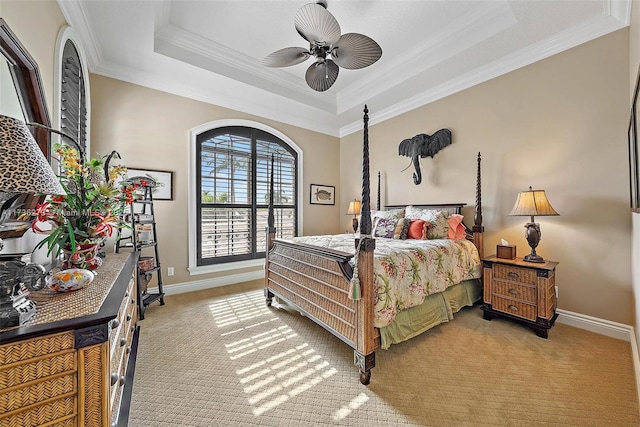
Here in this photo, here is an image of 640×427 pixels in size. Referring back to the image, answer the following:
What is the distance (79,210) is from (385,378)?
2086mm

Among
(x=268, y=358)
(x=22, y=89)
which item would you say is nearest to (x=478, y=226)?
(x=268, y=358)

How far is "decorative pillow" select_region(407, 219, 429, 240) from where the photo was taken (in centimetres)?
294

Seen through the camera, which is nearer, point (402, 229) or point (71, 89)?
point (71, 89)

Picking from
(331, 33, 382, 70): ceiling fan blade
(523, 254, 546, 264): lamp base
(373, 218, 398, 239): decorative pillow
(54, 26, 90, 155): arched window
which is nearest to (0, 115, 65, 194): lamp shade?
(54, 26, 90, 155): arched window

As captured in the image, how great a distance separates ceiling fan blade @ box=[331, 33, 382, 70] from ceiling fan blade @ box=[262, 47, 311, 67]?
27cm

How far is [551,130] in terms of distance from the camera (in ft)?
8.44

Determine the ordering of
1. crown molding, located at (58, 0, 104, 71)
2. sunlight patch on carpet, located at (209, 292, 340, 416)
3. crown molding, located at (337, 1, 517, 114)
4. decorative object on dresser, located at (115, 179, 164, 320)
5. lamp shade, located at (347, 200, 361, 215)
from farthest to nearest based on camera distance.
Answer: lamp shade, located at (347, 200, 361, 215) → decorative object on dresser, located at (115, 179, 164, 320) → crown molding, located at (337, 1, 517, 114) → crown molding, located at (58, 0, 104, 71) → sunlight patch on carpet, located at (209, 292, 340, 416)

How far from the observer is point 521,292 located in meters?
2.32

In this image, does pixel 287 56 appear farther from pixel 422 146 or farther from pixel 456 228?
pixel 456 228

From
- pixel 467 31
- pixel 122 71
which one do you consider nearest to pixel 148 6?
pixel 122 71

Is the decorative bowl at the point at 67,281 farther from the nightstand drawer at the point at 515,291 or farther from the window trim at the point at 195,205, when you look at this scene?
the nightstand drawer at the point at 515,291

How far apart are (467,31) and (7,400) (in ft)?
13.1

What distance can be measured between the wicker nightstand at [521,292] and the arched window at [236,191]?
3.14m

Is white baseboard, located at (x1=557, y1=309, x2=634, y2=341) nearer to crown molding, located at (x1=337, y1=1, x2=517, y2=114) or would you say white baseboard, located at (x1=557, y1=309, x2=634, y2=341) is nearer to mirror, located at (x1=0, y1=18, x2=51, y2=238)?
crown molding, located at (x1=337, y1=1, x2=517, y2=114)
